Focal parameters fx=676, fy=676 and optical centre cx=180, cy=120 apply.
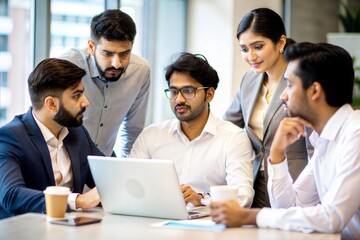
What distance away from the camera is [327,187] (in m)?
2.58

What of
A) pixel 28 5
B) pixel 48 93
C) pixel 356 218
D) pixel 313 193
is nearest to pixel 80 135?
pixel 48 93

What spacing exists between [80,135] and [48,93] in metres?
0.27

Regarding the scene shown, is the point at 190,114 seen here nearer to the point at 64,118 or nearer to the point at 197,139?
the point at 197,139

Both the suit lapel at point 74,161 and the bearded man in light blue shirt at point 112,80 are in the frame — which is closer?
the suit lapel at point 74,161

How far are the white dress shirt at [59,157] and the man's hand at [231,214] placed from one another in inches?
35.4

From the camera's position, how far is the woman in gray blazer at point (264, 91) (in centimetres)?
329

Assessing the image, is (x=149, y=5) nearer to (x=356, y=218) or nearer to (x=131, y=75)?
(x=131, y=75)

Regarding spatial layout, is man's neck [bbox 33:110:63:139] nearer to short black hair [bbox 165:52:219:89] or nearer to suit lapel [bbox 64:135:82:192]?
suit lapel [bbox 64:135:82:192]

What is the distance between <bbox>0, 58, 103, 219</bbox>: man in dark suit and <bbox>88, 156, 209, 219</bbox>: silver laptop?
144mm

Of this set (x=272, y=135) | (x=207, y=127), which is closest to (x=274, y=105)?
(x=272, y=135)

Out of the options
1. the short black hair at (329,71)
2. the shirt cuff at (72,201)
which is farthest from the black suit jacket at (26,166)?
the short black hair at (329,71)

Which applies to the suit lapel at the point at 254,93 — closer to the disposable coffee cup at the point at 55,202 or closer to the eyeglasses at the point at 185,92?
the eyeglasses at the point at 185,92

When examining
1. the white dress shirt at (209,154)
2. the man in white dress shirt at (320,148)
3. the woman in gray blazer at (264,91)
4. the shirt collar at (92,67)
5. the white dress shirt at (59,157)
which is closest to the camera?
the man in white dress shirt at (320,148)

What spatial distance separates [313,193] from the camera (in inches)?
109
